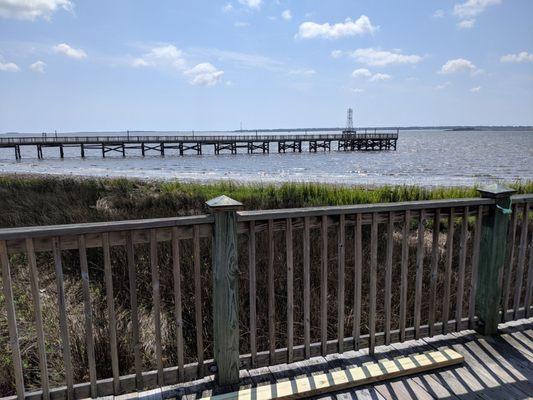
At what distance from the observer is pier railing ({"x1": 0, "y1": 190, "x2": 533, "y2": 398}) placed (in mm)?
2723

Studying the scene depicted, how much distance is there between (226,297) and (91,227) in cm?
102

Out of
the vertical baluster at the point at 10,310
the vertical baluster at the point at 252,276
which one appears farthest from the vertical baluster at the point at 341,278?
the vertical baluster at the point at 10,310

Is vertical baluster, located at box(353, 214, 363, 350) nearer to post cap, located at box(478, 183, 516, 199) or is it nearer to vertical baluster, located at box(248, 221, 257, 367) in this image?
vertical baluster, located at box(248, 221, 257, 367)

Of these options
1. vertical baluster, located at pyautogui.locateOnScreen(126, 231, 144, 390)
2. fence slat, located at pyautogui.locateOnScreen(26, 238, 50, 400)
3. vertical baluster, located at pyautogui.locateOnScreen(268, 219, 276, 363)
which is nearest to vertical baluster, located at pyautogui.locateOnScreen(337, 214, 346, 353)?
vertical baluster, located at pyautogui.locateOnScreen(268, 219, 276, 363)

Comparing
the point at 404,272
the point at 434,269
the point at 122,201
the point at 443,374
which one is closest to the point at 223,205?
the point at 404,272

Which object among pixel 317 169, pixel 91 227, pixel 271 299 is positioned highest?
pixel 91 227

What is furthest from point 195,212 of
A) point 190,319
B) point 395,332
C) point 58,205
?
point 395,332

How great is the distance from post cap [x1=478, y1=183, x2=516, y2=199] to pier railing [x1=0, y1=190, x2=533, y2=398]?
1 cm

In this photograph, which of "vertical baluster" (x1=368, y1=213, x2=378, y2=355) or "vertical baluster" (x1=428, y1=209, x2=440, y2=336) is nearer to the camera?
"vertical baluster" (x1=368, y1=213, x2=378, y2=355)

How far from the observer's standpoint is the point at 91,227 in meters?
2.61

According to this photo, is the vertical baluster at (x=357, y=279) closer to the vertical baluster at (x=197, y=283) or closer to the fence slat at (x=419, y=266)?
the fence slat at (x=419, y=266)

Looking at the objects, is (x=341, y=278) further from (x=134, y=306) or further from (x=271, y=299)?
(x=134, y=306)

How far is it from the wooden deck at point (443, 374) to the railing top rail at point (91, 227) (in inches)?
47.2

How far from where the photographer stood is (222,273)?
295cm
